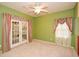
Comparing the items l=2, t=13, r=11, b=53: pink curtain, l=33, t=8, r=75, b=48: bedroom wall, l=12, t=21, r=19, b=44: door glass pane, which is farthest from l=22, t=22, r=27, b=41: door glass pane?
l=2, t=13, r=11, b=53: pink curtain

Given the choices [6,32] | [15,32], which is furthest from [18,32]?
[6,32]

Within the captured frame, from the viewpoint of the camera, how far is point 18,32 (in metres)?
3.90

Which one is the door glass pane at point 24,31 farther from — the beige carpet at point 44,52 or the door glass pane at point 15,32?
the beige carpet at point 44,52

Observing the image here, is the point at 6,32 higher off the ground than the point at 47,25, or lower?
lower

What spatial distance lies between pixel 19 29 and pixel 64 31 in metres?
2.24

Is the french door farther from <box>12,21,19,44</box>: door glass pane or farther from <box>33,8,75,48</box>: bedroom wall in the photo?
<box>33,8,75,48</box>: bedroom wall

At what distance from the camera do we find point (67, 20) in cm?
302

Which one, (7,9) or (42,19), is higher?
(7,9)

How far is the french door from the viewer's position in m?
3.54

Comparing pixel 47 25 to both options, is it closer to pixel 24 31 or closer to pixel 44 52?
pixel 44 52

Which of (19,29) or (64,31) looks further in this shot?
(19,29)

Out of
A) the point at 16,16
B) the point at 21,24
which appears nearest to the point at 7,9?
the point at 16,16

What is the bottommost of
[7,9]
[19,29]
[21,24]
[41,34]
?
[41,34]

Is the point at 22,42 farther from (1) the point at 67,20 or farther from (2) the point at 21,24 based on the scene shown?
(1) the point at 67,20
